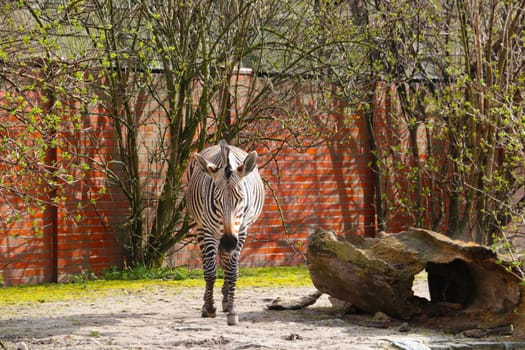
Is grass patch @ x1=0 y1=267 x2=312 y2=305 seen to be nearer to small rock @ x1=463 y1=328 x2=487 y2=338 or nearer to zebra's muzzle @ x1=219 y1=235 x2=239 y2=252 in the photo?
zebra's muzzle @ x1=219 y1=235 x2=239 y2=252

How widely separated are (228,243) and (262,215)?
5.56 metres

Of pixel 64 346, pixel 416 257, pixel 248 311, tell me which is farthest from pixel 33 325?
pixel 416 257

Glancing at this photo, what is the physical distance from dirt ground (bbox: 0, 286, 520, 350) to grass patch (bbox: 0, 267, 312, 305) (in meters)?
0.51

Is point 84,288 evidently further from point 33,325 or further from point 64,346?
point 64,346

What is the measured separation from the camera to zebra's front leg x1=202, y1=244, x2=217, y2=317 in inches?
343

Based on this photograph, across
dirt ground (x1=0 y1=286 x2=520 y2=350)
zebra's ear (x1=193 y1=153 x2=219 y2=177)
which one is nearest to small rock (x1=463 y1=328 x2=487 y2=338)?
dirt ground (x1=0 y1=286 x2=520 y2=350)

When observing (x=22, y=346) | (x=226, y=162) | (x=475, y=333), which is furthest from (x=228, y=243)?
(x=475, y=333)

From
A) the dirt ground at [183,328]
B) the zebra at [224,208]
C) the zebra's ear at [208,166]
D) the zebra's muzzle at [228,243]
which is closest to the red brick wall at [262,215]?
the dirt ground at [183,328]

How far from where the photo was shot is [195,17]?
38.3 feet

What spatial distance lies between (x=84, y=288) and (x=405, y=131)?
6.19 meters

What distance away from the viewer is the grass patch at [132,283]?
10.4 metres

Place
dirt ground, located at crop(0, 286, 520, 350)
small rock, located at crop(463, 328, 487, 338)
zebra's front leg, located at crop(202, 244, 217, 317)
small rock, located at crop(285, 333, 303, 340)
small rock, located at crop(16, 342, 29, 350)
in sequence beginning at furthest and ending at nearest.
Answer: zebra's front leg, located at crop(202, 244, 217, 317) → small rock, located at crop(463, 328, 487, 338) → small rock, located at crop(285, 333, 303, 340) → dirt ground, located at crop(0, 286, 520, 350) → small rock, located at crop(16, 342, 29, 350)

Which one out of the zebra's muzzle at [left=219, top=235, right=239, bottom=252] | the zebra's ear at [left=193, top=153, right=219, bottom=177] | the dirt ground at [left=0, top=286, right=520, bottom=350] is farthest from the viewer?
the zebra's ear at [left=193, top=153, right=219, bottom=177]

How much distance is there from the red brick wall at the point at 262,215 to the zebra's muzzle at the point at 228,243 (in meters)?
3.15
